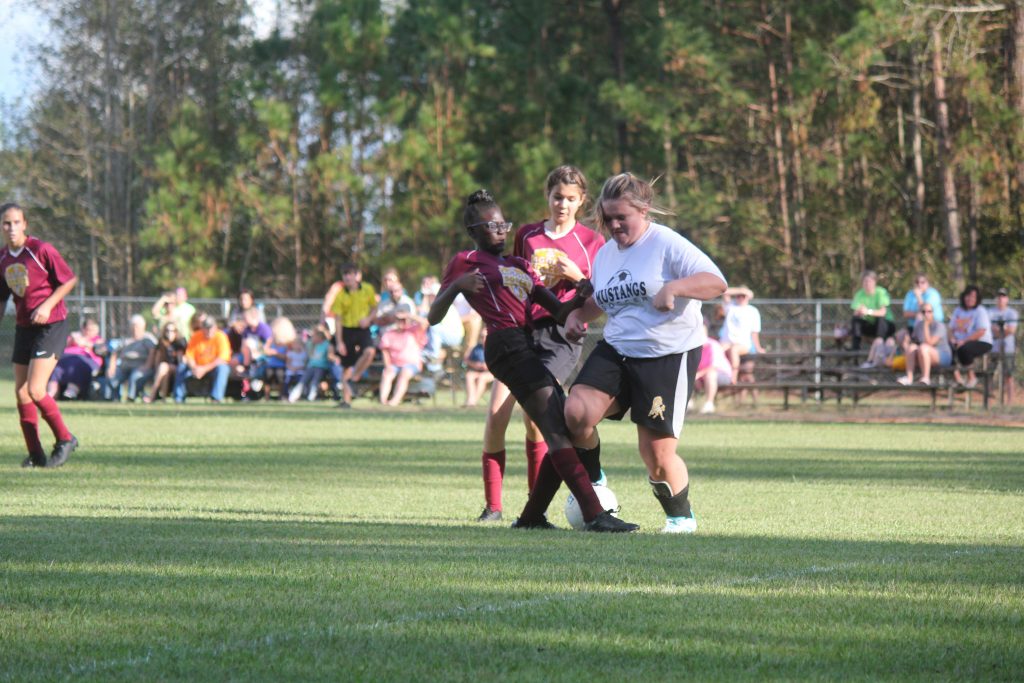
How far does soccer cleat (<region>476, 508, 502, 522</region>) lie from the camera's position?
9109 millimetres

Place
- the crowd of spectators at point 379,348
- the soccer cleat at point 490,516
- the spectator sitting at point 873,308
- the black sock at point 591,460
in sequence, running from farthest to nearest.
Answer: the spectator sitting at point 873,308, the crowd of spectators at point 379,348, the soccer cleat at point 490,516, the black sock at point 591,460

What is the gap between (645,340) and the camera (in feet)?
26.7

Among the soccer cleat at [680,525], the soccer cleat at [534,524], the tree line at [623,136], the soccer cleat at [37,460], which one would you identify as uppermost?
the tree line at [623,136]

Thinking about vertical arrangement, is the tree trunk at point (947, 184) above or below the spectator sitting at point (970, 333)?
above

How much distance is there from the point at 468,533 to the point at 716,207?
91.4 ft

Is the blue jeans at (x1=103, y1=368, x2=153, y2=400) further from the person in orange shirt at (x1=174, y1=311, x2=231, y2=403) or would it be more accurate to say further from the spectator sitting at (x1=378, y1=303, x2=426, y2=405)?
the spectator sitting at (x1=378, y1=303, x2=426, y2=405)

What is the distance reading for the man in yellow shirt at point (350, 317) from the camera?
2414 cm

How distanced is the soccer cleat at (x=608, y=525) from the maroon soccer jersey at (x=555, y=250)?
3.86ft

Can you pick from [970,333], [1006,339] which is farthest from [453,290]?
[1006,339]

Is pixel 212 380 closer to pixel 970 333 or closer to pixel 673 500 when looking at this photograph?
pixel 970 333

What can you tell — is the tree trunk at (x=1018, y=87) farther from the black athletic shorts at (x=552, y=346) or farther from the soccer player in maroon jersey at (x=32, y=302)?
the black athletic shorts at (x=552, y=346)

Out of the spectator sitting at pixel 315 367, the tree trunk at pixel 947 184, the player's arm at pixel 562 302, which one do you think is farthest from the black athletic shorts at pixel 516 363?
the tree trunk at pixel 947 184

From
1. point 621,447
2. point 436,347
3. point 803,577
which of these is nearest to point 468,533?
point 803,577

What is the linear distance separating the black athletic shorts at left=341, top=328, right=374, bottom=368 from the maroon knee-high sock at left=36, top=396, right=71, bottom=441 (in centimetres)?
1165
